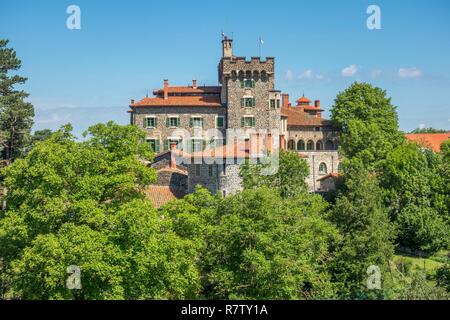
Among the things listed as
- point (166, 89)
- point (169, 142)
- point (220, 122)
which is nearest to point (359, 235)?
point (220, 122)

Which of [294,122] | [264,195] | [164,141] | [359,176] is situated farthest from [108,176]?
[294,122]

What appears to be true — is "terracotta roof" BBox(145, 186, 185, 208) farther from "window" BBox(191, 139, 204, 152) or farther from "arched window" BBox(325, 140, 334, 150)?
"arched window" BBox(325, 140, 334, 150)

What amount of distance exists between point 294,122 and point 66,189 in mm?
37641

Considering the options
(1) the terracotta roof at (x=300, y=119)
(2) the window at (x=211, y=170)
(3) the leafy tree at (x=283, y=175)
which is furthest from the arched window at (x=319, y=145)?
(2) the window at (x=211, y=170)

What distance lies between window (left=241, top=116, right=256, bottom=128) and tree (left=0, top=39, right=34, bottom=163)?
780 inches

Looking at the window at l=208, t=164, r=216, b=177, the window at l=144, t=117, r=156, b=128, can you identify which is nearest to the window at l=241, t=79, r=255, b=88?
the window at l=144, t=117, r=156, b=128

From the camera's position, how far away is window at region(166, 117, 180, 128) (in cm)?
6075

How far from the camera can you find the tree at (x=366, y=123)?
184 feet

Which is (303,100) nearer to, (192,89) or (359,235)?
(192,89)

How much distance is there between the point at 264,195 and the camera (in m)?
33.4

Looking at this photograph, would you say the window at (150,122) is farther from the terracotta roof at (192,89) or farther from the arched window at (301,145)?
the arched window at (301,145)

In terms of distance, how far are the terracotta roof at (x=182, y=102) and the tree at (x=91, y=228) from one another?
2549 cm

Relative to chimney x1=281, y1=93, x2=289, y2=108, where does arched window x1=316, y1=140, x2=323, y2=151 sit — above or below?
below
